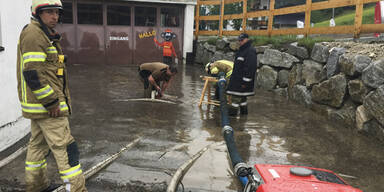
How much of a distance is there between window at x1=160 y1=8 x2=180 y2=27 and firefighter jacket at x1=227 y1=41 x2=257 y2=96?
32.5ft

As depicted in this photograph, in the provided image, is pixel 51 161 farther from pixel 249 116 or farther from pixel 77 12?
pixel 77 12

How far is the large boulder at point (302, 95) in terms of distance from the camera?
7453 millimetres

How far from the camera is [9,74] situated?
4.44 metres

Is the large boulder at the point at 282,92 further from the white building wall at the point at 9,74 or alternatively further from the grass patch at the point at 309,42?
the white building wall at the point at 9,74

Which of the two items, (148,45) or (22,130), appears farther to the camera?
(148,45)

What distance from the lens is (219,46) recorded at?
13352 mm

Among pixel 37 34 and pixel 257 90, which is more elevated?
pixel 37 34

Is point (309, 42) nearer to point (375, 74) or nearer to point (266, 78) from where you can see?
point (266, 78)

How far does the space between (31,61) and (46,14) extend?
1.49ft

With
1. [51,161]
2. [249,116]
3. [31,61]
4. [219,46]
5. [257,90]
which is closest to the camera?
A: [31,61]

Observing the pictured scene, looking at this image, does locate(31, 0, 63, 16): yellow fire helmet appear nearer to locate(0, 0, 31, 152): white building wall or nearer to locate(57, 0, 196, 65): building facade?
locate(0, 0, 31, 152): white building wall

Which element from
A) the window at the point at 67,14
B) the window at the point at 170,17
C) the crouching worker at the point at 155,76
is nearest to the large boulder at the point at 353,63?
the crouching worker at the point at 155,76

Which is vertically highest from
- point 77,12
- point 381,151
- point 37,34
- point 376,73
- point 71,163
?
point 77,12

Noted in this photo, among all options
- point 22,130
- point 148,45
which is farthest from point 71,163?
point 148,45
